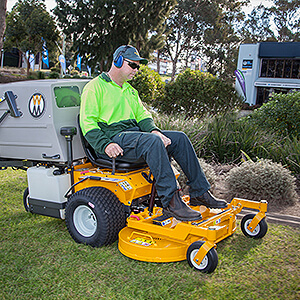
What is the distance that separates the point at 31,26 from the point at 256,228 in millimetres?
33007

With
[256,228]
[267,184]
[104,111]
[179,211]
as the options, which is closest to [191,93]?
[267,184]

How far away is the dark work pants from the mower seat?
7cm

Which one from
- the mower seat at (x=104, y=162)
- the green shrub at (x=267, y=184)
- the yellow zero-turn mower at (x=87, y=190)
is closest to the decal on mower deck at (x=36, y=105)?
the yellow zero-turn mower at (x=87, y=190)

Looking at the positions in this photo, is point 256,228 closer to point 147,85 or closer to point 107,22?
point 147,85

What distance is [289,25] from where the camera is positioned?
38625 mm

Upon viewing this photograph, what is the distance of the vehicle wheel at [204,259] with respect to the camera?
2.78m

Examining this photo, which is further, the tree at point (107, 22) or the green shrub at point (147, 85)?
the tree at point (107, 22)

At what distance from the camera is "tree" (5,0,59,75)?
32250 millimetres

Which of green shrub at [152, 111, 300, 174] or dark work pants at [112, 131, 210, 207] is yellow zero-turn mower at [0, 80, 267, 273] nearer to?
dark work pants at [112, 131, 210, 207]

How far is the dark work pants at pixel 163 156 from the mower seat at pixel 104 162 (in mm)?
67

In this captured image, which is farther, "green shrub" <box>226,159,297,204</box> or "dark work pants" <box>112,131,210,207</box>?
"green shrub" <box>226,159,297,204</box>

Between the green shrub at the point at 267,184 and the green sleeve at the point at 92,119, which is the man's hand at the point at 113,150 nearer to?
the green sleeve at the point at 92,119

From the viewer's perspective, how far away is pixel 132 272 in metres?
2.88

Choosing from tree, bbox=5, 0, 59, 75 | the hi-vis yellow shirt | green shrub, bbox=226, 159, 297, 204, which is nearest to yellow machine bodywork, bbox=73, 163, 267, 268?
the hi-vis yellow shirt
